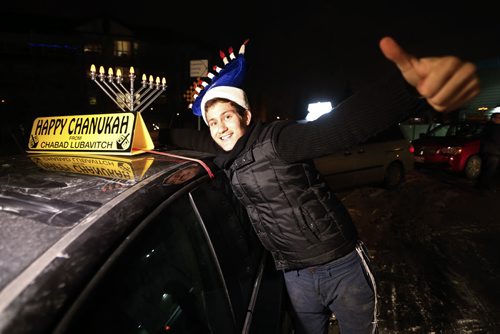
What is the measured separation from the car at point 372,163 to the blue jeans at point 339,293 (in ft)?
13.3

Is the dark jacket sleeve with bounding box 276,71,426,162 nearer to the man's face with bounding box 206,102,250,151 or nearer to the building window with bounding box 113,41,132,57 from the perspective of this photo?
the man's face with bounding box 206,102,250,151

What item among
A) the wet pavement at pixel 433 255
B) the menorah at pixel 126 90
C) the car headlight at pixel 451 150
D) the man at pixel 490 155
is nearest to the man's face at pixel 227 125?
the menorah at pixel 126 90

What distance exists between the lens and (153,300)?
3.51ft

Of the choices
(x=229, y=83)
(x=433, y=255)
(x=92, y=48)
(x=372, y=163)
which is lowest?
(x=433, y=255)

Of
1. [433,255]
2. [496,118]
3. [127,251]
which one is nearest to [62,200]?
[127,251]

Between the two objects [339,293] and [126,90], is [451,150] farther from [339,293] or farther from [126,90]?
[339,293]

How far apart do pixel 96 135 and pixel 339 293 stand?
1622 millimetres

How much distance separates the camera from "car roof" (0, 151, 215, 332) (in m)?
0.77

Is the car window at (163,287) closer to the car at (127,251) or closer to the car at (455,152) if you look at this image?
the car at (127,251)

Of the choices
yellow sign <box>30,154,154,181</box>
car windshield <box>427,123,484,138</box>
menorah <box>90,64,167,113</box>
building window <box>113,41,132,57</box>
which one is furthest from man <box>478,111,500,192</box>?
building window <box>113,41,132,57</box>

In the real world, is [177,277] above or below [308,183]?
below

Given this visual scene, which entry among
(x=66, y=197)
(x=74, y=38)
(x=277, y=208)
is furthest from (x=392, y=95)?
(x=74, y=38)

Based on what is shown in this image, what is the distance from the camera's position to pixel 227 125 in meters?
1.79

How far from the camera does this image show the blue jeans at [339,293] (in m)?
1.73
